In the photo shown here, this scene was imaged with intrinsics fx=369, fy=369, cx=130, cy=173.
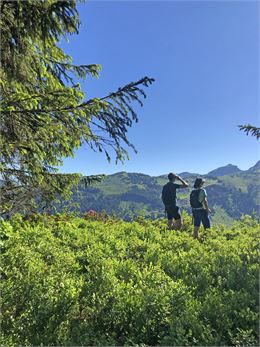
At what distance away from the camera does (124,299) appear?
644 centimetres

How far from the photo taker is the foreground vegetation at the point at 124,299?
223 inches

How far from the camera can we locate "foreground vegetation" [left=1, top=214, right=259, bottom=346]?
5.67m

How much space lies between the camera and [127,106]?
8.34 metres

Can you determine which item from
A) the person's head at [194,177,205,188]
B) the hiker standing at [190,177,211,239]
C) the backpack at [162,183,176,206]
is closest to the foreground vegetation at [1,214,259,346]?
the hiker standing at [190,177,211,239]

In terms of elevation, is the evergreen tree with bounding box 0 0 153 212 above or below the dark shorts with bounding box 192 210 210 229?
above

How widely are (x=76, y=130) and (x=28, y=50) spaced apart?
204cm

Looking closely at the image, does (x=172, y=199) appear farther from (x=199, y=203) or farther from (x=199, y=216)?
(x=199, y=216)

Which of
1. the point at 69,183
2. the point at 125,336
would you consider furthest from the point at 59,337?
the point at 69,183

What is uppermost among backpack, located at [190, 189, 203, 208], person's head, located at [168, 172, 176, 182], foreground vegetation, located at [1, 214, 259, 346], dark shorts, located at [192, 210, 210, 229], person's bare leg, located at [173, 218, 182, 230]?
person's head, located at [168, 172, 176, 182]

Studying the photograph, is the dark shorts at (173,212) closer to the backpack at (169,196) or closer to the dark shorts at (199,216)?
the backpack at (169,196)

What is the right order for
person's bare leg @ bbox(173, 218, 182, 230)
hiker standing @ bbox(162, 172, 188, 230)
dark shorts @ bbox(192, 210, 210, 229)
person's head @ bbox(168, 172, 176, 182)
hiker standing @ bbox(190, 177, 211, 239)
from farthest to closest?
person's bare leg @ bbox(173, 218, 182, 230) → hiker standing @ bbox(162, 172, 188, 230) → person's head @ bbox(168, 172, 176, 182) → hiker standing @ bbox(190, 177, 211, 239) → dark shorts @ bbox(192, 210, 210, 229)

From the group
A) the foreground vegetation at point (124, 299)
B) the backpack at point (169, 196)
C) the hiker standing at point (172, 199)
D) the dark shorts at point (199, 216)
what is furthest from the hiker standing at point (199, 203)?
the foreground vegetation at point (124, 299)

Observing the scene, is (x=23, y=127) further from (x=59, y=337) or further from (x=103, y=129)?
(x=59, y=337)

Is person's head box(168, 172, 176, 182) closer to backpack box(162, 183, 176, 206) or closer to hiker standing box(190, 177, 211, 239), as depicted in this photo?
backpack box(162, 183, 176, 206)
